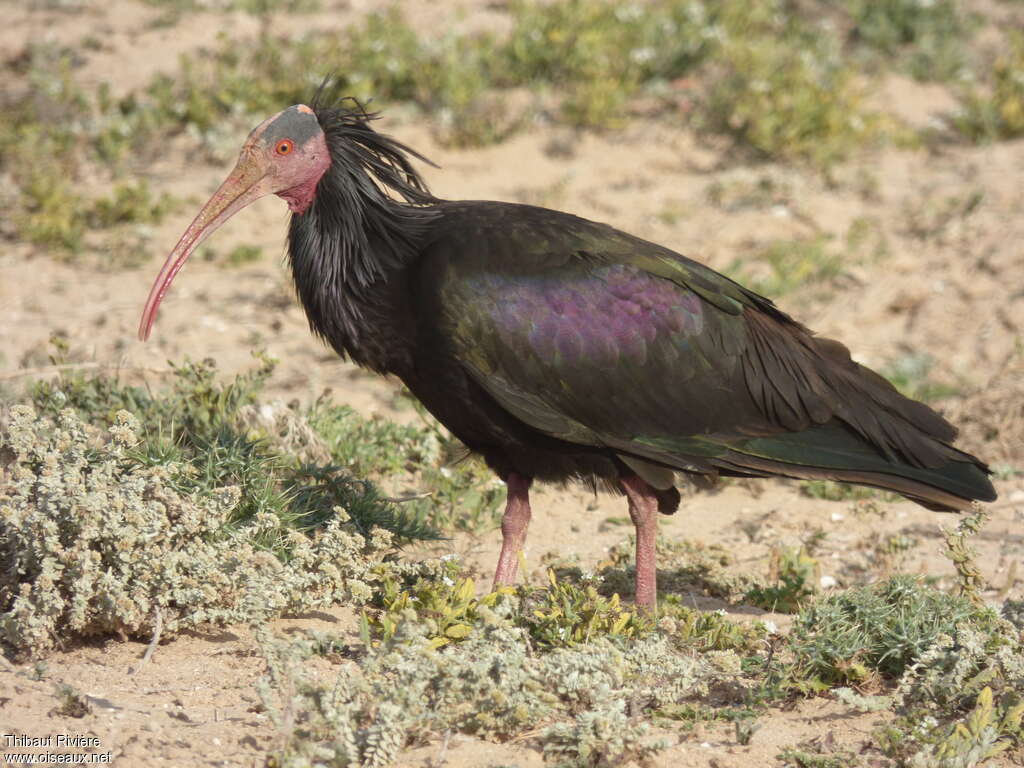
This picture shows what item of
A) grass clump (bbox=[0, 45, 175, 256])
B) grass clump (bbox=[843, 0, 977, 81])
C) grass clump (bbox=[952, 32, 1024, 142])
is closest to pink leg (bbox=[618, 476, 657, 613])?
grass clump (bbox=[0, 45, 175, 256])

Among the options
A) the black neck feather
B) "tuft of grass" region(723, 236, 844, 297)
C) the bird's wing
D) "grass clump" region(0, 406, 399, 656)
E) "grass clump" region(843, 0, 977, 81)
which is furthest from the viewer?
"grass clump" region(843, 0, 977, 81)

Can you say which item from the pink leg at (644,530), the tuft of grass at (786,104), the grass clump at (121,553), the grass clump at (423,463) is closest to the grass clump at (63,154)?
the grass clump at (423,463)

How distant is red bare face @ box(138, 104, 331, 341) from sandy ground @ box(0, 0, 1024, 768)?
1.36 metres

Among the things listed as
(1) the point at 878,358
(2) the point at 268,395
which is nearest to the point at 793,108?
(1) the point at 878,358

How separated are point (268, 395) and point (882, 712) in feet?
13.2

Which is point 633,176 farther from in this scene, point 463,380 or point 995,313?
point 463,380

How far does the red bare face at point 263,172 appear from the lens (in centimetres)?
551

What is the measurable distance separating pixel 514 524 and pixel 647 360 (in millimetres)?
949

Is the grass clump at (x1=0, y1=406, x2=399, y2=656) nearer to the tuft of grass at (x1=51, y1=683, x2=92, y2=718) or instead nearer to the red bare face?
the tuft of grass at (x1=51, y1=683, x2=92, y2=718)

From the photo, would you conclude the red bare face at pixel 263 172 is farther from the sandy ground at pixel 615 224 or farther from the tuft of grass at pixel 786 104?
the tuft of grass at pixel 786 104

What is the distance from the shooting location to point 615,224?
936 centimetres

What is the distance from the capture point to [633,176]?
1003 cm

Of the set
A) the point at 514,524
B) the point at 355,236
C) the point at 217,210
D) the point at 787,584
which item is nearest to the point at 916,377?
the point at 787,584

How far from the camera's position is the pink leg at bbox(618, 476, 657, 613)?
5371 mm
